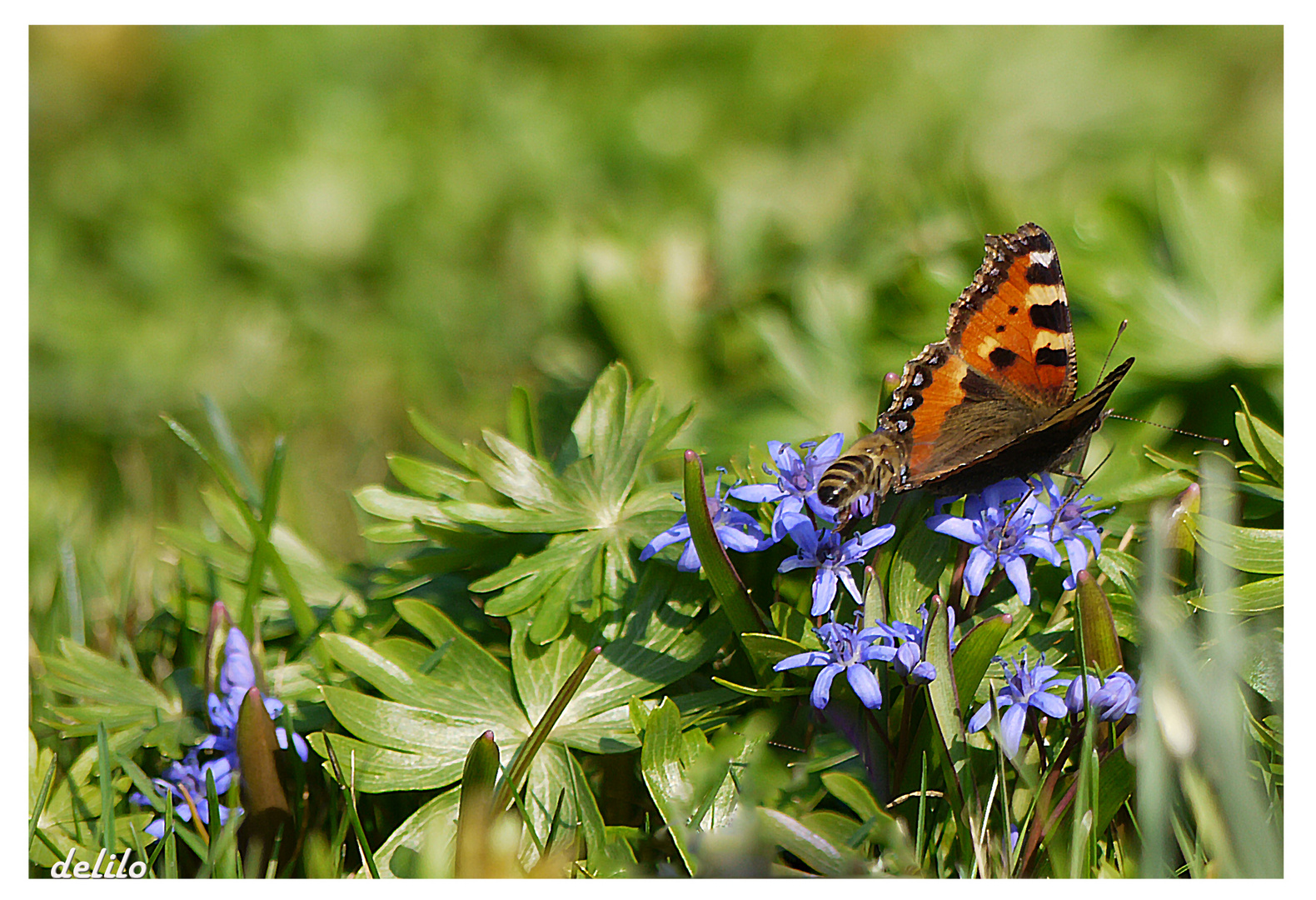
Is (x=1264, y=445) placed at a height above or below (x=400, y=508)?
above

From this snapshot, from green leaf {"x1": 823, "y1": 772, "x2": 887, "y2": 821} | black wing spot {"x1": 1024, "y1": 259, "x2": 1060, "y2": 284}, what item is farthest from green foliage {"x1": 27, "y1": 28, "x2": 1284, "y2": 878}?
black wing spot {"x1": 1024, "y1": 259, "x2": 1060, "y2": 284}

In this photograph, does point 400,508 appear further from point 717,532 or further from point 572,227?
point 572,227

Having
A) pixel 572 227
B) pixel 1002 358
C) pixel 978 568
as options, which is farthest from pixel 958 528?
pixel 572 227

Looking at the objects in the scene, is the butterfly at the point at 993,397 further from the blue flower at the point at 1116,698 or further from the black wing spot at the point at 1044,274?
the blue flower at the point at 1116,698
